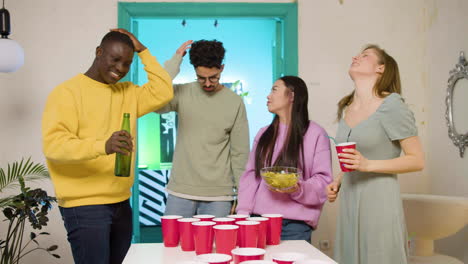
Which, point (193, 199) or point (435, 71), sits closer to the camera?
point (193, 199)

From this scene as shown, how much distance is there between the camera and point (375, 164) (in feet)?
6.02

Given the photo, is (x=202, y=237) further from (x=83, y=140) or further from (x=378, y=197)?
(x=378, y=197)

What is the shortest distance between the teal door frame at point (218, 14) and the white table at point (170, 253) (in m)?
1.97

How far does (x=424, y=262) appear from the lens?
2.59 m

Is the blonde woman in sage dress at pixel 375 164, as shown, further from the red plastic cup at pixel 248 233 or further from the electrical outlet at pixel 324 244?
the electrical outlet at pixel 324 244

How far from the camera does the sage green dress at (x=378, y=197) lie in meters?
1.87

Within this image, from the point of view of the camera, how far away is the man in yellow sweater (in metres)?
1.75

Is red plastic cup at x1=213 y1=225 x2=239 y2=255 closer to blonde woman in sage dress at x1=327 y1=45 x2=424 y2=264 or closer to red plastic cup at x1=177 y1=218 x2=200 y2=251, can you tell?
red plastic cup at x1=177 y1=218 x2=200 y2=251

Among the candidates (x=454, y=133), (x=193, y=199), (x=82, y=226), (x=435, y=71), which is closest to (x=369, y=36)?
(x=435, y=71)

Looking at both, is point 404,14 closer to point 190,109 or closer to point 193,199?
point 190,109

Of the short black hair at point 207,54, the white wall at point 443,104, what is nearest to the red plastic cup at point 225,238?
the short black hair at point 207,54

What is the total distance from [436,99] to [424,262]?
1.37 meters

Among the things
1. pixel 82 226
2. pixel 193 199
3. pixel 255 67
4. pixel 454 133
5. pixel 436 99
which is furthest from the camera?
pixel 255 67

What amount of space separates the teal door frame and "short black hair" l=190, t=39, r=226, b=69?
1053 mm
